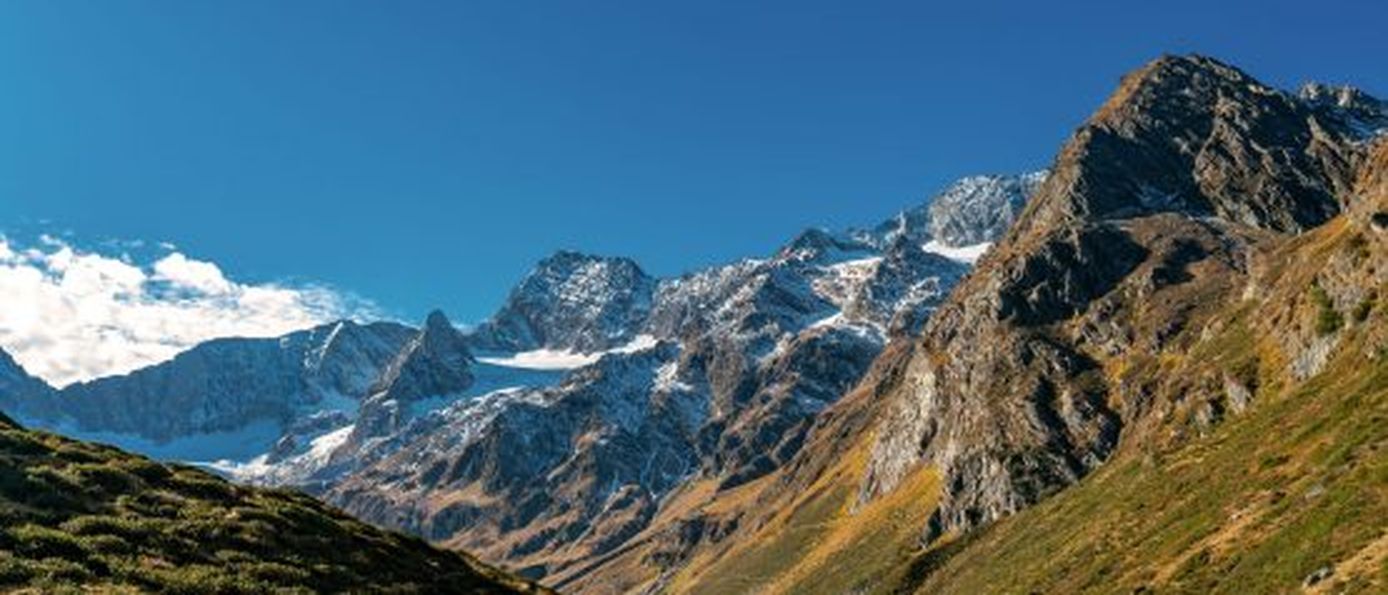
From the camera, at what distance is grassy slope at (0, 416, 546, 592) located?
128 ft

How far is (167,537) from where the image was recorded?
43.1 metres

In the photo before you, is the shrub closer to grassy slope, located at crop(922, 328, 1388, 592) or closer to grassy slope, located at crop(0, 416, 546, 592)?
grassy slope, located at crop(0, 416, 546, 592)

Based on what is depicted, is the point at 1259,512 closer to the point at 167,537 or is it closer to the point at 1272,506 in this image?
the point at 1272,506

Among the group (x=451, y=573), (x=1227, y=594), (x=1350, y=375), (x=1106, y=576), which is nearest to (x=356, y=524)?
(x=451, y=573)

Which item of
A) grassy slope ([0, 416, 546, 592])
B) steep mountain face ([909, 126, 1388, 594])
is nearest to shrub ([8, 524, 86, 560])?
grassy slope ([0, 416, 546, 592])

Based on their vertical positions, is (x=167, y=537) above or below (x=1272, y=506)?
above

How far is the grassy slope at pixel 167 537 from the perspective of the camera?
38906 millimetres

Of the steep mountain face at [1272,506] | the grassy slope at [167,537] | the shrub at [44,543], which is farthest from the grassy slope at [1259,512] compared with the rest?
the shrub at [44,543]

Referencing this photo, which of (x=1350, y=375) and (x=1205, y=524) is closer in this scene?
(x=1205, y=524)

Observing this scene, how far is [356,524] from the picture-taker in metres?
56.0

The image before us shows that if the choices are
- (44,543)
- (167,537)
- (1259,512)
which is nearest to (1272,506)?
(1259,512)

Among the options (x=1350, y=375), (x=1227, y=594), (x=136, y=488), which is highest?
(x=136, y=488)

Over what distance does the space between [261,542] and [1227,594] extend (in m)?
65.4

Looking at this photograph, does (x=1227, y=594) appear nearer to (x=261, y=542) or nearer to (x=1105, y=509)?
(x=261, y=542)
